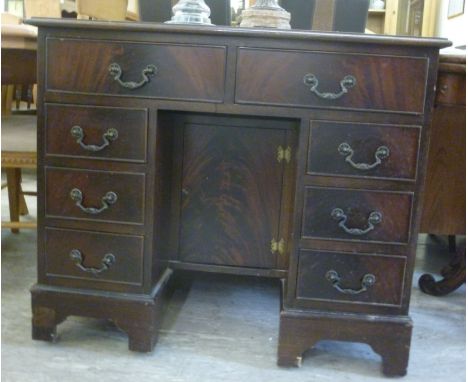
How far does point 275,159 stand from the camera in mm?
1442

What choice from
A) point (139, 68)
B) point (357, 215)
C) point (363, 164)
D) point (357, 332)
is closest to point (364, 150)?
point (363, 164)

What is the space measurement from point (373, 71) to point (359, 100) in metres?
0.07

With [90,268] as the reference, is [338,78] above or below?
above

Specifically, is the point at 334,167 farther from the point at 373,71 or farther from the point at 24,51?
the point at 24,51

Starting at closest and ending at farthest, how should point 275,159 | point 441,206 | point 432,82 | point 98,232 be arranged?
point 432,82 → point 98,232 → point 275,159 → point 441,206

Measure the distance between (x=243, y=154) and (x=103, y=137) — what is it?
0.37m

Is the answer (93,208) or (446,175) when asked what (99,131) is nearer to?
(93,208)

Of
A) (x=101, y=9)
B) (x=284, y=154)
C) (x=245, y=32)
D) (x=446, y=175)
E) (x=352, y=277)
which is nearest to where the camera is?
(x=245, y=32)

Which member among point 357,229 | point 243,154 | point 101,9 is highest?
point 101,9

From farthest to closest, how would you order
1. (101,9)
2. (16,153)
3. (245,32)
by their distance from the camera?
(101,9) < (16,153) < (245,32)

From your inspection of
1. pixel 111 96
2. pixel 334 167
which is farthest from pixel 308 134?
pixel 111 96

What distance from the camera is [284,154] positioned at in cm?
143

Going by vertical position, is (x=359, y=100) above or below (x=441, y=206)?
above

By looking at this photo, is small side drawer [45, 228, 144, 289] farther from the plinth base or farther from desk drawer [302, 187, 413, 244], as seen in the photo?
desk drawer [302, 187, 413, 244]
